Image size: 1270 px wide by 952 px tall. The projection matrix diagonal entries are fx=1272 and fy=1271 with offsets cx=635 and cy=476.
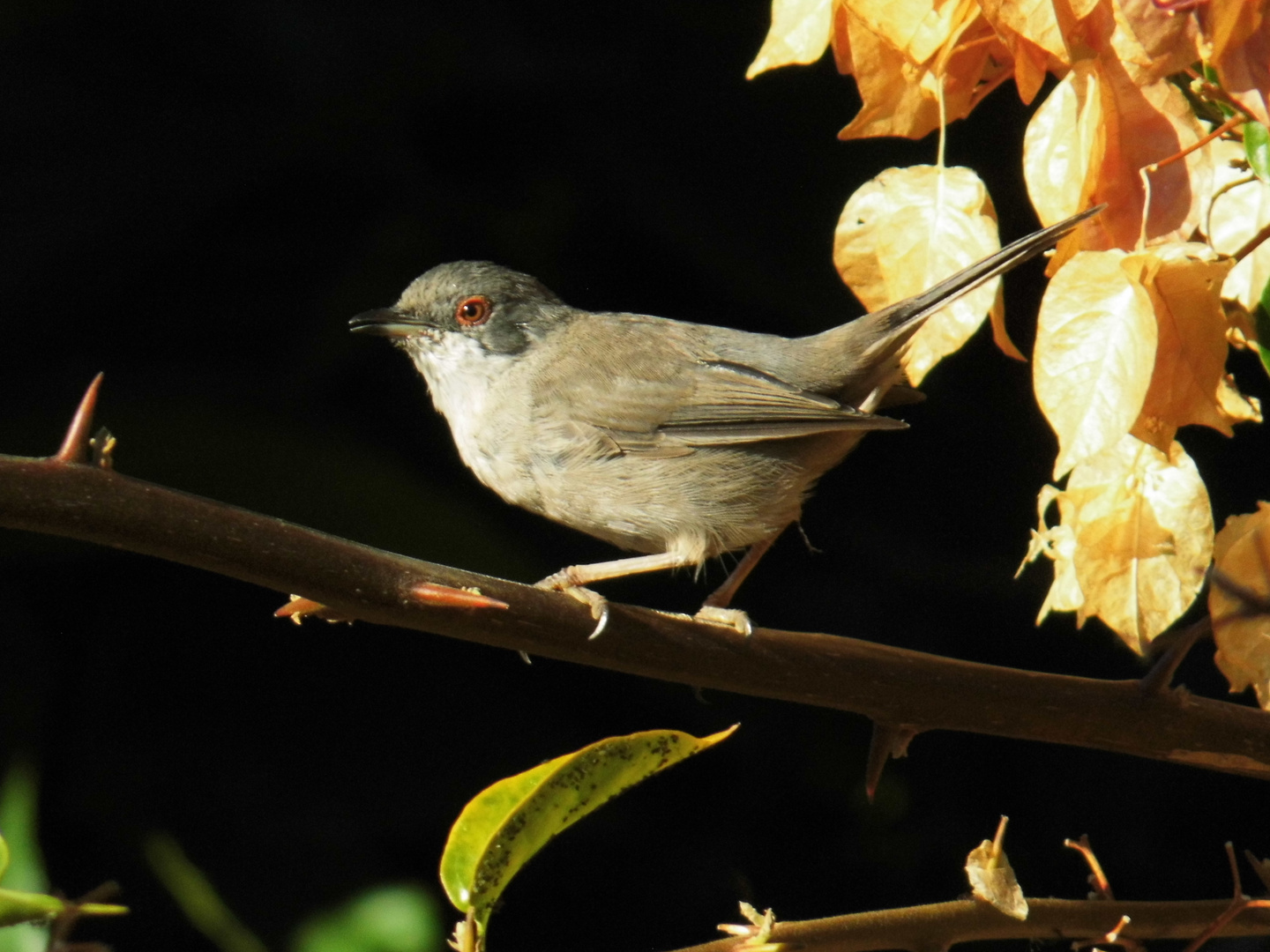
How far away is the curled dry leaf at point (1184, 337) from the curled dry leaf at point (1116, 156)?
6 centimetres

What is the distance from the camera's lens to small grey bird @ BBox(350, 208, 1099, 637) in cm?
296

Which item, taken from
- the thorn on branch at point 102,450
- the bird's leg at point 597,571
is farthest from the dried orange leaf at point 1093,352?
the thorn on branch at point 102,450

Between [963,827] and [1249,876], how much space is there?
4.94 ft

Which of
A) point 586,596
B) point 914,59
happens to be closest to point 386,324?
point 586,596

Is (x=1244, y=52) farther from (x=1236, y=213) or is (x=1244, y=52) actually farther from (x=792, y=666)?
(x=792, y=666)

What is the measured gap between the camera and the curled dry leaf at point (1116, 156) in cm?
133

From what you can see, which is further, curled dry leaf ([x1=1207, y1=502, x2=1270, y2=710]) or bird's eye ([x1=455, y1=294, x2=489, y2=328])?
bird's eye ([x1=455, y1=294, x2=489, y2=328])

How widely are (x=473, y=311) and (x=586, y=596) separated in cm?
155

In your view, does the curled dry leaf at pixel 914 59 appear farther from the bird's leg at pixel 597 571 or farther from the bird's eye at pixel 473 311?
the bird's eye at pixel 473 311

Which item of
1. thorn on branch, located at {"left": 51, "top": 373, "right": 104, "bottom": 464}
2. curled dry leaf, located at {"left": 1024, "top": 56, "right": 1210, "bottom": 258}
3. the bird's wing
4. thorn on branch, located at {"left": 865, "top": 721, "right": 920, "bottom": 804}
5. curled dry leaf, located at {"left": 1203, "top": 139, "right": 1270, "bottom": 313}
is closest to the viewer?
thorn on branch, located at {"left": 51, "top": 373, "right": 104, "bottom": 464}

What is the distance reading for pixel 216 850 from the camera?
10.2 ft

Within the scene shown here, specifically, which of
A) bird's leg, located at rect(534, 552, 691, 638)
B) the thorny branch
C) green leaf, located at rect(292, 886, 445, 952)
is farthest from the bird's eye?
the thorny branch

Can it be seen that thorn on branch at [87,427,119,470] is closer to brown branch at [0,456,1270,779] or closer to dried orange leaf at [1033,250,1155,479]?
brown branch at [0,456,1270,779]

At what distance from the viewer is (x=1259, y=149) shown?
1.23 meters
